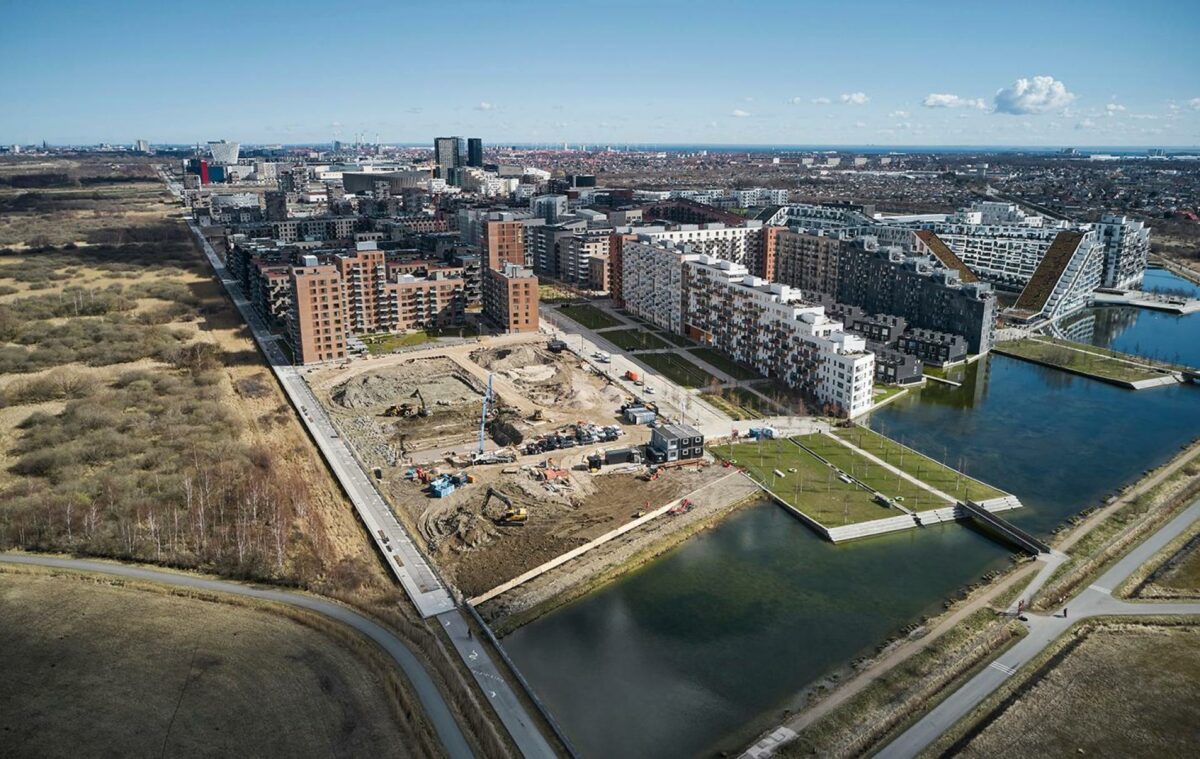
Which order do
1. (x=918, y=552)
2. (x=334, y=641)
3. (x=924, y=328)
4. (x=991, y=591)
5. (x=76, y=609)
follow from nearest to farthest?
1. (x=334, y=641)
2. (x=76, y=609)
3. (x=991, y=591)
4. (x=918, y=552)
5. (x=924, y=328)

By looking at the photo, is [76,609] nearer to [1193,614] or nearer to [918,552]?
[918,552]

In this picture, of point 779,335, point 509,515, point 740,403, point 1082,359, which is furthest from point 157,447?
point 1082,359

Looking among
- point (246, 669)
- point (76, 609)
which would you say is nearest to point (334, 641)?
point (246, 669)

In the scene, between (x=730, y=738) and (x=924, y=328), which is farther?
(x=924, y=328)

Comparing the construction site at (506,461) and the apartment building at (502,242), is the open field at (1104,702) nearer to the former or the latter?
the construction site at (506,461)

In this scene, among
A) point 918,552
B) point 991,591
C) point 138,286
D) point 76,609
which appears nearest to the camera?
point 76,609

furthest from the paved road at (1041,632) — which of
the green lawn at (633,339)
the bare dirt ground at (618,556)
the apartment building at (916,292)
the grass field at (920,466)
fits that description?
the green lawn at (633,339)

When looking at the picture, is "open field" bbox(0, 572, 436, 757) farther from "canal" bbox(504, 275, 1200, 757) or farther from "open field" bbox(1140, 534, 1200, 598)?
"open field" bbox(1140, 534, 1200, 598)

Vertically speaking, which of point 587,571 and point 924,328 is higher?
point 924,328

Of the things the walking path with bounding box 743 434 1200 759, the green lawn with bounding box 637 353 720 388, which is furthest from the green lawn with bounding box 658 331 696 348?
the walking path with bounding box 743 434 1200 759
